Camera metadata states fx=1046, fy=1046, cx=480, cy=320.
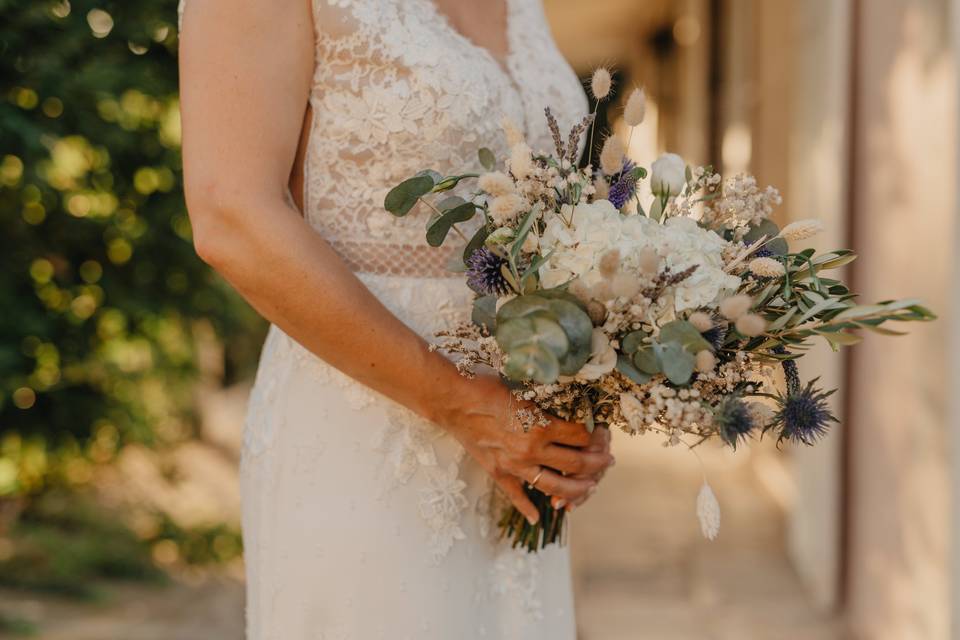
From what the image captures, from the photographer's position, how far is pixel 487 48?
5.67ft

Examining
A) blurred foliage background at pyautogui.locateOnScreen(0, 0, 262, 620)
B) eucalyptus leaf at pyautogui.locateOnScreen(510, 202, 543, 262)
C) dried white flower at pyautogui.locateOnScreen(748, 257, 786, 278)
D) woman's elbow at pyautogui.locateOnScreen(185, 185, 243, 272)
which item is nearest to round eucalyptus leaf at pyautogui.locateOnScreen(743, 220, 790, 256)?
dried white flower at pyautogui.locateOnScreen(748, 257, 786, 278)

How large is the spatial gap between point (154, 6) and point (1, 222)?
1.04 meters

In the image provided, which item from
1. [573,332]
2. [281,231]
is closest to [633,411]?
[573,332]

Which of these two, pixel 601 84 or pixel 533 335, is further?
pixel 601 84

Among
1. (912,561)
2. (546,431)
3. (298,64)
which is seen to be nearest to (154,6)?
(298,64)

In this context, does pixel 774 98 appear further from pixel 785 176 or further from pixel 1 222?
pixel 1 222

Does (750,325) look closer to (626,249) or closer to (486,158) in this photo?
(626,249)

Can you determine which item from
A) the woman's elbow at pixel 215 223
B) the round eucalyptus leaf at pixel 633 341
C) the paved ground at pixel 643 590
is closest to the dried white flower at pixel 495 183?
the round eucalyptus leaf at pixel 633 341

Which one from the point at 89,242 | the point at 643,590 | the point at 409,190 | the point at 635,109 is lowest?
the point at 643,590

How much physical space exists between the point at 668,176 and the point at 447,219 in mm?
317

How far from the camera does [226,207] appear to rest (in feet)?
4.64

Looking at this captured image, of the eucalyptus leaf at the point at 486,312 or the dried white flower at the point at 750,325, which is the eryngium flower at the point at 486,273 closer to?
the eucalyptus leaf at the point at 486,312

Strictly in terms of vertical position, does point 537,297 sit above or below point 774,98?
below

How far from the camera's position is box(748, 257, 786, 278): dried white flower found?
1.32 m
